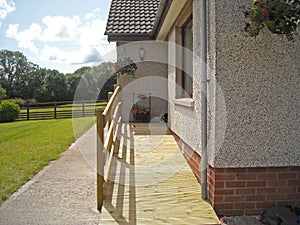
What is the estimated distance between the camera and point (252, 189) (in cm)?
302

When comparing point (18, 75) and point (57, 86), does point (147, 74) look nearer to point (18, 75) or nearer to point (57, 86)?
point (57, 86)

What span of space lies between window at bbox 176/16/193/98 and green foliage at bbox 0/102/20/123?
16.4 meters

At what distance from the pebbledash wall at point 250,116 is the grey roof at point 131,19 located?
3.77 meters

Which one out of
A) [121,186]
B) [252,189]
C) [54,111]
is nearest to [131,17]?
[121,186]

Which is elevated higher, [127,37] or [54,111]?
[127,37]

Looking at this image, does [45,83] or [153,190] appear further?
[45,83]

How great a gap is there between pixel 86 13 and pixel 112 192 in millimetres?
14570

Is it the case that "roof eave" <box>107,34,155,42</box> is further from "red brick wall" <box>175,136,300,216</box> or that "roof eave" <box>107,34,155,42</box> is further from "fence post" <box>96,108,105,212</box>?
"red brick wall" <box>175,136,300,216</box>

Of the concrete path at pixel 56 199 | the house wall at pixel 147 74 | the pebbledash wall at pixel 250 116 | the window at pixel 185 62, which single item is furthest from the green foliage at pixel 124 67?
the pebbledash wall at pixel 250 116

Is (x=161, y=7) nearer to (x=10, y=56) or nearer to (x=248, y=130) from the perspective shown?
(x=248, y=130)

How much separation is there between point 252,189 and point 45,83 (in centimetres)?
3699

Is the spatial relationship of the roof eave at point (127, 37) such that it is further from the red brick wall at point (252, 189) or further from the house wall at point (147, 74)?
the red brick wall at point (252, 189)

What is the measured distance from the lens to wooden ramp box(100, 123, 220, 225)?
2879 mm

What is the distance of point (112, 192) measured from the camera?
349 centimetres
